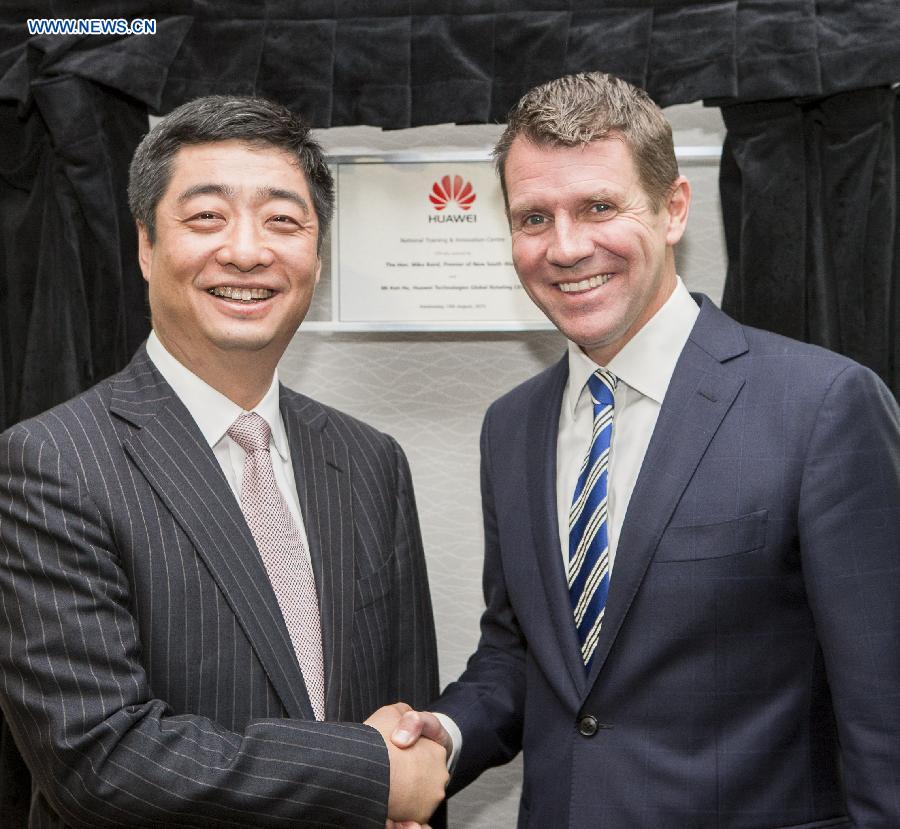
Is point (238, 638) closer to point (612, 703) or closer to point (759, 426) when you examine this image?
point (612, 703)

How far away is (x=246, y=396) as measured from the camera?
167 cm

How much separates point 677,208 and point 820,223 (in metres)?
0.55

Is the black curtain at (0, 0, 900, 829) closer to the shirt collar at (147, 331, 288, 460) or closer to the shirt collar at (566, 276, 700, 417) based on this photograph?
the shirt collar at (566, 276, 700, 417)

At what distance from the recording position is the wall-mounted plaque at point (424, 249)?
2244 millimetres

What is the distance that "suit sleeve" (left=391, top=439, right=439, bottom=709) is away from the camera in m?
1.81

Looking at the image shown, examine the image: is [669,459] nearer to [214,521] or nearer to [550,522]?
[550,522]

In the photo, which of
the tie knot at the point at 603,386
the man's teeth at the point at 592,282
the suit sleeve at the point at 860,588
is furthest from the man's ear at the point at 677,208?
the suit sleeve at the point at 860,588

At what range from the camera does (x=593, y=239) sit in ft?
5.19

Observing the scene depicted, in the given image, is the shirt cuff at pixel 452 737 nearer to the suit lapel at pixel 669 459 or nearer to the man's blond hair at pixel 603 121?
the suit lapel at pixel 669 459

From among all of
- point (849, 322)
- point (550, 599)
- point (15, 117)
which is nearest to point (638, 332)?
point (550, 599)

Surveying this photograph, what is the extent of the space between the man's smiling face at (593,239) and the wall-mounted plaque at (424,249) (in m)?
0.61

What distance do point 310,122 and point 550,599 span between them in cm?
113

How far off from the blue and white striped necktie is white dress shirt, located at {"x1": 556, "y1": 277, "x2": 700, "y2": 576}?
0.02 meters

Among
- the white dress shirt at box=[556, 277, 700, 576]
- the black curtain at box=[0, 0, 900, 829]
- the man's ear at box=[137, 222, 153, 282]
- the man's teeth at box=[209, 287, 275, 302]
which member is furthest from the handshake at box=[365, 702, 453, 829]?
the black curtain at box=[0, 0, 900, 829]
